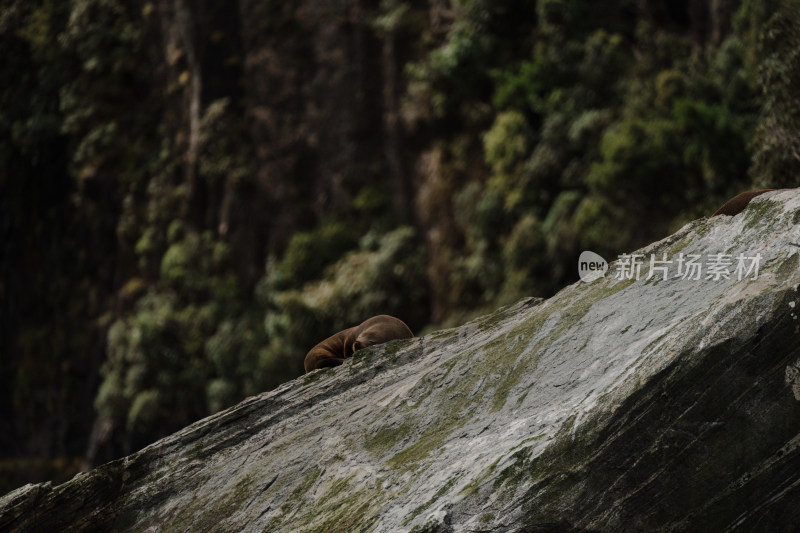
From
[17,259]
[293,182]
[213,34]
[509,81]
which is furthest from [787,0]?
[17,259]

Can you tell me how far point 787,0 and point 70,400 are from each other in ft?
75.6

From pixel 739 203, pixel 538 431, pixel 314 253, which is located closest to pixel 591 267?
pixel 739 203

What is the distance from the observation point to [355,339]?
6395 millimetres

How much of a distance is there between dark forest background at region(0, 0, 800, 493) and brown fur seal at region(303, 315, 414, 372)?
6.34 metres

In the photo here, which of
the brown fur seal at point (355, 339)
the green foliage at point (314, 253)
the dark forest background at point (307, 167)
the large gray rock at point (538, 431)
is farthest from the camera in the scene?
the green foliage at point (314, 253)

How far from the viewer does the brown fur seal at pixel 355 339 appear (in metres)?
6.25

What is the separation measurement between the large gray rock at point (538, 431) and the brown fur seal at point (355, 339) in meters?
0.23

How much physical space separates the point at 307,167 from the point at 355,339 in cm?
1662

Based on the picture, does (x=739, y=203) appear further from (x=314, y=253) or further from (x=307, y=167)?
(x=307, y=167)

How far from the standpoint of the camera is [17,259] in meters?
30.6

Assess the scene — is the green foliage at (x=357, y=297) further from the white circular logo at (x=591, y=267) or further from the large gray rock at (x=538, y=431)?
the white circular logo at (x=591, y=267)

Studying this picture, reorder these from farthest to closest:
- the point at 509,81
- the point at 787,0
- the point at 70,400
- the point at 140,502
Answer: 1. the point at 70,400
2. the point at 509,81
3. the point at 787,0
4. the point at 140,502

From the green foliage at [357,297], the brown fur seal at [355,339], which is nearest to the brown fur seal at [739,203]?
the brown fur seal at [355,339]

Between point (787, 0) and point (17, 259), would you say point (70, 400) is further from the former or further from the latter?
point (787, 0)
